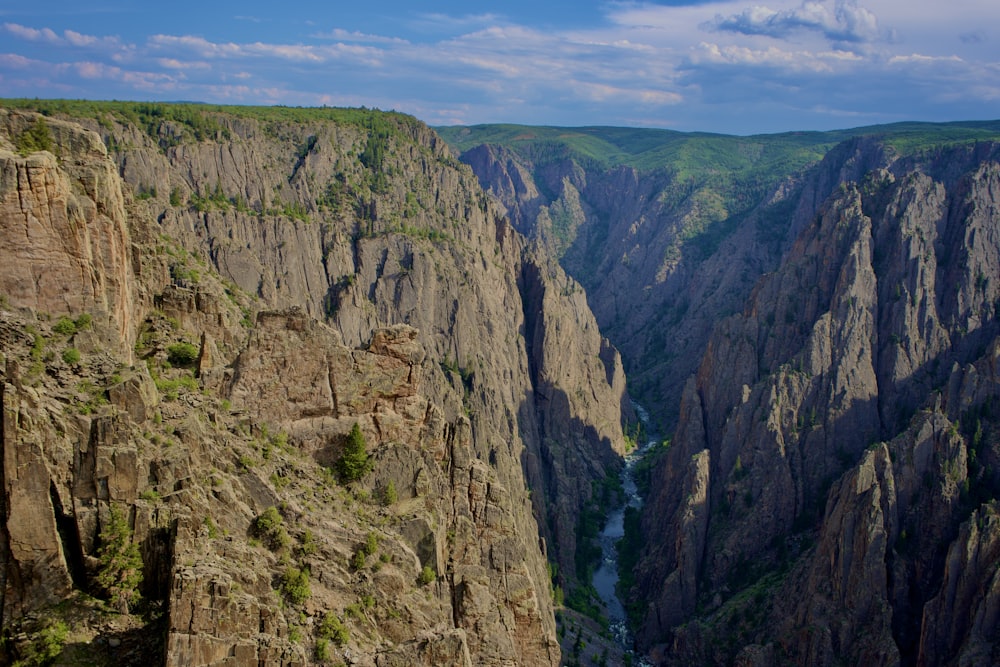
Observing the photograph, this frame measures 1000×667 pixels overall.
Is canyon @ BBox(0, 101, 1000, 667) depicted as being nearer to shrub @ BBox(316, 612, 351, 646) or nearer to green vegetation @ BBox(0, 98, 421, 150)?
shrub @ BBox(316, 612, 351, 646)

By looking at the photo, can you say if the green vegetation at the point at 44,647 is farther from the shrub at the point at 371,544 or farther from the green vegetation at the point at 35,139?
the green vegetation at the point at 35,139

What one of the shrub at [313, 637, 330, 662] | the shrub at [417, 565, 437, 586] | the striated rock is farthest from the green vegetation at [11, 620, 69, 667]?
the shrub at [417, 565, 437, 586]

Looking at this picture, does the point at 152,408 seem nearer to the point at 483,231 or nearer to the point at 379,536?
the point at 379,536

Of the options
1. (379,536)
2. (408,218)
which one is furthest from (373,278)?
(379,536)

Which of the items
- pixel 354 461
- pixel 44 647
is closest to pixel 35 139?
pixel 354 461

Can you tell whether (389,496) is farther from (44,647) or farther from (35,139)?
(35,139)
